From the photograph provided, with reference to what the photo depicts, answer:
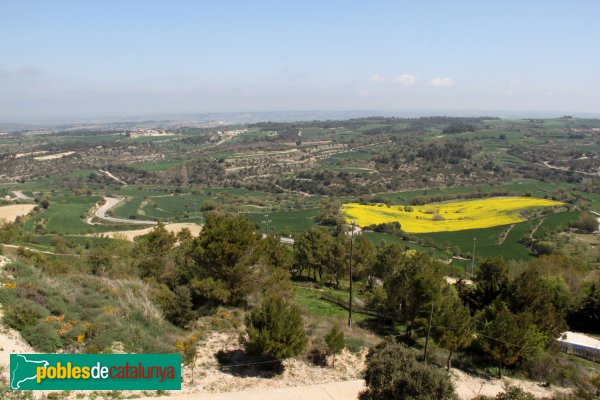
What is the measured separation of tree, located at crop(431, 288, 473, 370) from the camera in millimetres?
20906

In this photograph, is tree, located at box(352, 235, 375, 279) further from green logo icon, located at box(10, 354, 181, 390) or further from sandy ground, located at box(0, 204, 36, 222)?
sandy ground, located at box(0, 204, 36, 222)

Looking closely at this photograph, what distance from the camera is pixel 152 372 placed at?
48.6 feet

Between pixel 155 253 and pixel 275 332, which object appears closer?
pixel 275 332

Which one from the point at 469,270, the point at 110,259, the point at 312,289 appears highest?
the point at 110,259

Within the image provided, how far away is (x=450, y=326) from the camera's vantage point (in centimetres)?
2112

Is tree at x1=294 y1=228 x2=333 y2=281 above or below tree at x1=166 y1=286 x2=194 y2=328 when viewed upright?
below

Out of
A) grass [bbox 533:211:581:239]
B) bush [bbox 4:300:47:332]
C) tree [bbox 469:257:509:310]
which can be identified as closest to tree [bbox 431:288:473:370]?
tree [bbox 469:257:509:310]

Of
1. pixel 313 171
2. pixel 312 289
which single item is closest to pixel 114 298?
pixel 312 289

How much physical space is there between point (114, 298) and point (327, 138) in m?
163

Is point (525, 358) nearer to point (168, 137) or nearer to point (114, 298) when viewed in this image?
point (114, 298)

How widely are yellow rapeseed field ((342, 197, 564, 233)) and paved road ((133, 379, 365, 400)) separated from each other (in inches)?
2066

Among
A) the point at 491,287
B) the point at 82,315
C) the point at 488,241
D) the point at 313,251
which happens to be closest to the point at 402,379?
the point at 82,315

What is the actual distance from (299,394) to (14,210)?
254ft

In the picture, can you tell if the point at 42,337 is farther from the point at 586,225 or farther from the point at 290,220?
the point at 586,225
